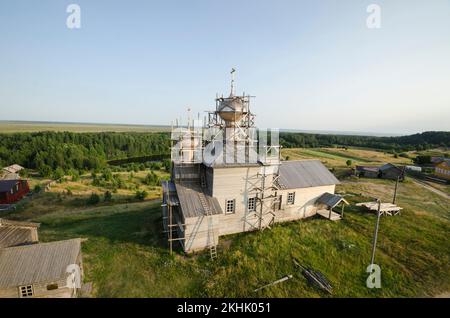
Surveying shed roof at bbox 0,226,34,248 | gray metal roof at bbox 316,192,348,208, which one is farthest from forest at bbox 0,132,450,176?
gray metal roof at bbox 316,192,348,208

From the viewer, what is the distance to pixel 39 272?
11.8 metres

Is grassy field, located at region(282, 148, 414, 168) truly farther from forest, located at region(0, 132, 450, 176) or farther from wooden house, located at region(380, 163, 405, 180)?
forest, located at region(0, 132, 450, 176)

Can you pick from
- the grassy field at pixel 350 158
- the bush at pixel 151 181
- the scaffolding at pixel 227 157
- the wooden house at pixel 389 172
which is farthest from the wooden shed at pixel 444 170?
the bush at pixel 151 181

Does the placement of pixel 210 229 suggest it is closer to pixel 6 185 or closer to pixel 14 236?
pixel 14 236

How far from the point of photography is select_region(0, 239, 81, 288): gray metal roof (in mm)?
11391

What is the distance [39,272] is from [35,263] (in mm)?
762

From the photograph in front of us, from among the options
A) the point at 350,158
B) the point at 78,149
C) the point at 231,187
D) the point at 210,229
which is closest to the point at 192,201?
the point at 210,229

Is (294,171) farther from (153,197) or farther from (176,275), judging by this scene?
(153,197)

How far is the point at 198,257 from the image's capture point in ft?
54.1

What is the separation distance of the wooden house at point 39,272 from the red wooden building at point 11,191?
96.4 feet

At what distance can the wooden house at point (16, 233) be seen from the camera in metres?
15.0

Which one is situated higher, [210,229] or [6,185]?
[210,229]

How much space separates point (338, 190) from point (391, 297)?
22.6 meters
